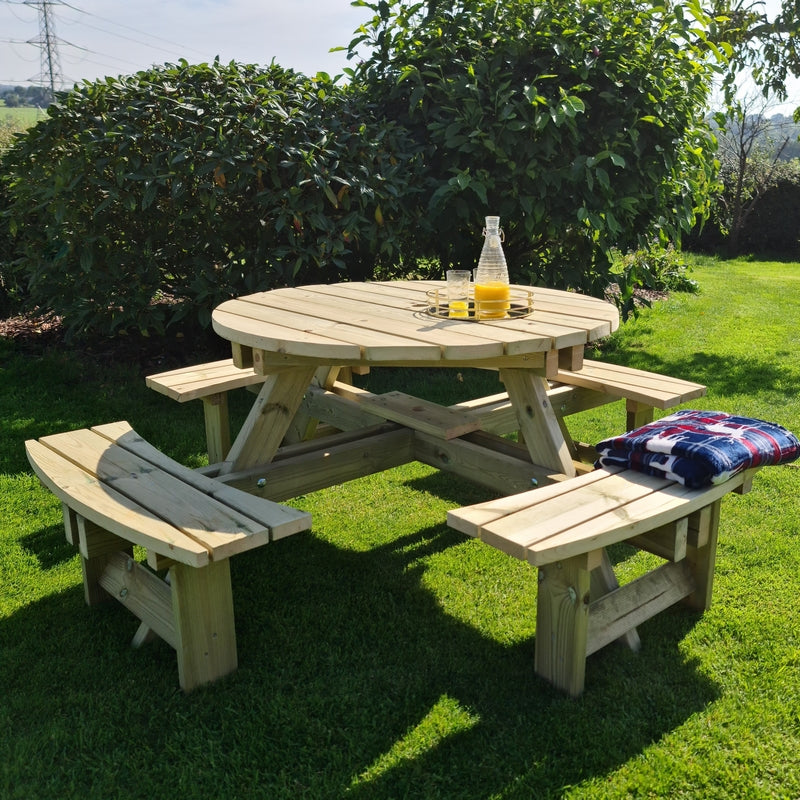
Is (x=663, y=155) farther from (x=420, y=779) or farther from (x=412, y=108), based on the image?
(x=420, y=779)

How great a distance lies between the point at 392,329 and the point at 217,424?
1.30 metres

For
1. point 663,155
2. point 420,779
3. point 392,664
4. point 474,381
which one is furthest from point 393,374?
point 420,779

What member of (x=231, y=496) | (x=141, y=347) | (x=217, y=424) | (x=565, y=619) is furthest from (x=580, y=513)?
(x=141, y=347)

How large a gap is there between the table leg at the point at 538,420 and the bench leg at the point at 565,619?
1.92 feet

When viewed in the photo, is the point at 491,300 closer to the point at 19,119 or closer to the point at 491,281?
the point at 491,281

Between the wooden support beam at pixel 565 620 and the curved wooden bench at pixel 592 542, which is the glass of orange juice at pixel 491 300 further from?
the wooden support beam at pixel 565 620

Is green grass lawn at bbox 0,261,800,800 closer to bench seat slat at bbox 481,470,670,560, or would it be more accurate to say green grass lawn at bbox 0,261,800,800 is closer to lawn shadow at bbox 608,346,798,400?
bench seat slat at bbox 481,470,670,560

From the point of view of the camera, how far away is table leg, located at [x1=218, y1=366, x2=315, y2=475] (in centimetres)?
274

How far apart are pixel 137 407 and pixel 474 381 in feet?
6.84

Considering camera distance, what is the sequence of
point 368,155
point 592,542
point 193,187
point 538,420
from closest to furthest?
point 592,542, point 538,420, point 193,187, point 368,155

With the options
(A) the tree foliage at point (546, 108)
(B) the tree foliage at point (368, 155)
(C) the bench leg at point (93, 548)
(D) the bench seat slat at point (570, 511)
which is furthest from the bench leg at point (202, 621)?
(A) the tree foliage at point (546, 108)

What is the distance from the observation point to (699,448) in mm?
2229

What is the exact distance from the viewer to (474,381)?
16.9ft

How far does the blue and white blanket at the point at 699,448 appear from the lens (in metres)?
2.20
